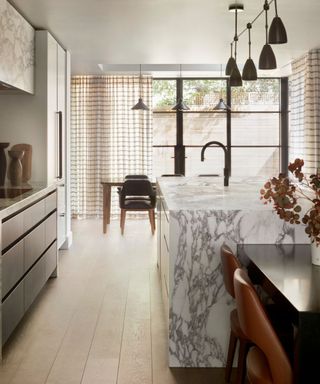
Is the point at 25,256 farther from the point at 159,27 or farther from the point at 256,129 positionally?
the point at 256,129

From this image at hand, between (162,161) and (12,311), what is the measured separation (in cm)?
622

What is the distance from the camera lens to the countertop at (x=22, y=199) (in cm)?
308

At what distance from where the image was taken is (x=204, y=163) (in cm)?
915

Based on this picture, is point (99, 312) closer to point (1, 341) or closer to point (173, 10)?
point (1, 341)

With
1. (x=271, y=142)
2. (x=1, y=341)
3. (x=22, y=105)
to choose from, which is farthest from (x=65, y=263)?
(x=271, y=142)

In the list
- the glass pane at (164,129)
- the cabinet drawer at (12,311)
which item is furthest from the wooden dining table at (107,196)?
the cabinet drawer at (12,311)

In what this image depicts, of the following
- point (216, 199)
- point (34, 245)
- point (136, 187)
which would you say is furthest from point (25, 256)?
point (136, 187)

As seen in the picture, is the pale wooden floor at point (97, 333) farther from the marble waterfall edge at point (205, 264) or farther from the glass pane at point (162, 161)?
the glass pane at point (162, 161)

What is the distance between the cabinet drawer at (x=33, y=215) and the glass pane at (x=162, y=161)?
5037mm

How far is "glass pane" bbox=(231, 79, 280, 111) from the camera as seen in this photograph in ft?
29.8

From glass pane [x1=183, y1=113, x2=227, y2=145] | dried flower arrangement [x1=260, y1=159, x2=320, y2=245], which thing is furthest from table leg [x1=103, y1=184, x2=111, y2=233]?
dried flower arrangement [x1=260, y1=159, x2=320, y2=245]

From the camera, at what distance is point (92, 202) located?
9.11 meters

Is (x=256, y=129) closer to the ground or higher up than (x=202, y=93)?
closer to the ground

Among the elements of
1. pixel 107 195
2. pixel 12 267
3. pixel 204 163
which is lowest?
pixel 12 267
